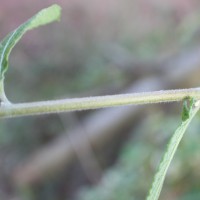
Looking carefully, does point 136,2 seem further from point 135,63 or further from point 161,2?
point 135,63

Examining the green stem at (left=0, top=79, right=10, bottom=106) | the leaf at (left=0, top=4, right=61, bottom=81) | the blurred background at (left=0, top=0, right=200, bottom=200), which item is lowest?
the blurred background at (left=0, top=0, right=200, bottom=200)

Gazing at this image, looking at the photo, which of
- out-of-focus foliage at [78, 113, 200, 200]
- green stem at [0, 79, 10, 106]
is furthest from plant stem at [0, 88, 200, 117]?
out-of-focus foliage at [78, 113, 200, 200]

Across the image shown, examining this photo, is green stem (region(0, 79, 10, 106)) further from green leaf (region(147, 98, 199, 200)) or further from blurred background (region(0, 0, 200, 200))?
blurred background (region(0, 0, 200, 200))

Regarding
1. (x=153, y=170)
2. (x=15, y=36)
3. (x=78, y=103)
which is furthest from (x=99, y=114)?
(x=78, y=103)

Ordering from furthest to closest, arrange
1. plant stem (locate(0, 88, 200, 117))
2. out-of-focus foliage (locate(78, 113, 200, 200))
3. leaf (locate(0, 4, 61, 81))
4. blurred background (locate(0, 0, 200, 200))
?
blurred background (locate(0, 0, 200, 200))
out-of-focus foliage (locate(78, 113, 200, 200))
leaf (locate(0, 4, 61, 81))
plant stem (locate(0, 88, 200, 117))

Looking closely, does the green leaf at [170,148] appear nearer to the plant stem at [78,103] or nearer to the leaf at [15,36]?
the plant stem at [78,103]

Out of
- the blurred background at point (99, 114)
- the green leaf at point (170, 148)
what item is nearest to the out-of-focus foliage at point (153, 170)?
the blurred background at point (99, 114)

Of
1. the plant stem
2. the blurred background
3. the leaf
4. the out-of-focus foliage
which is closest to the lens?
the plant stem
